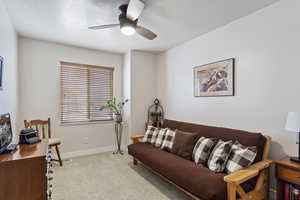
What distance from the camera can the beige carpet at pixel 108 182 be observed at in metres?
2.23

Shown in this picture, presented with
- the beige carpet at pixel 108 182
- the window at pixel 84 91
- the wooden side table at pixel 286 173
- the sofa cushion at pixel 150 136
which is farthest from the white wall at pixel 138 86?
the wooden side table at pixel 286 173

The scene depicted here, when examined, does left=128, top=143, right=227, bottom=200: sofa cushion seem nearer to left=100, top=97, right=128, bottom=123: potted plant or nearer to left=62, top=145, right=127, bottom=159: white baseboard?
left=100, top=97, right=128, bottom=123: potted plant

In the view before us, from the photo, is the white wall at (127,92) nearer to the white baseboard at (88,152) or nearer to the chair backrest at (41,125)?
the white baseboard at (88,152)

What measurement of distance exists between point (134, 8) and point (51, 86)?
2.63 meters

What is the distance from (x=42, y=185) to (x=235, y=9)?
3036 millimetres

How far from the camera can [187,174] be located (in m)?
1.96

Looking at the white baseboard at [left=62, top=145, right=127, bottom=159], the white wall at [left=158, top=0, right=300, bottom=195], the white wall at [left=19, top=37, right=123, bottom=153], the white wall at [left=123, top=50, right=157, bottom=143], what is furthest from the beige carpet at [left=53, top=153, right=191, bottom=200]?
the white wall at [left=158, top=0, right=300, bottom=195]

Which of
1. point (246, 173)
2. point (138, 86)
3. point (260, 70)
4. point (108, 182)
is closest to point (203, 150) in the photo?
point (246, 173)

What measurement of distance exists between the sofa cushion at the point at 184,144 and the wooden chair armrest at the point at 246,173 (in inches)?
33.9

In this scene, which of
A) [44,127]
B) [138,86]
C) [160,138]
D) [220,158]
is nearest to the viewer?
[220,158]

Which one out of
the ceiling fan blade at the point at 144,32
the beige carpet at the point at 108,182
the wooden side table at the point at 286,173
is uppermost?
the ceiling fan blade at the point at 144,32

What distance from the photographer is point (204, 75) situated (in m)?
2.99

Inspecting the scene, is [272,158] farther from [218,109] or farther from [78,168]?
[78,168]

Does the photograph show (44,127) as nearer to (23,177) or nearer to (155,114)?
(23,177)
